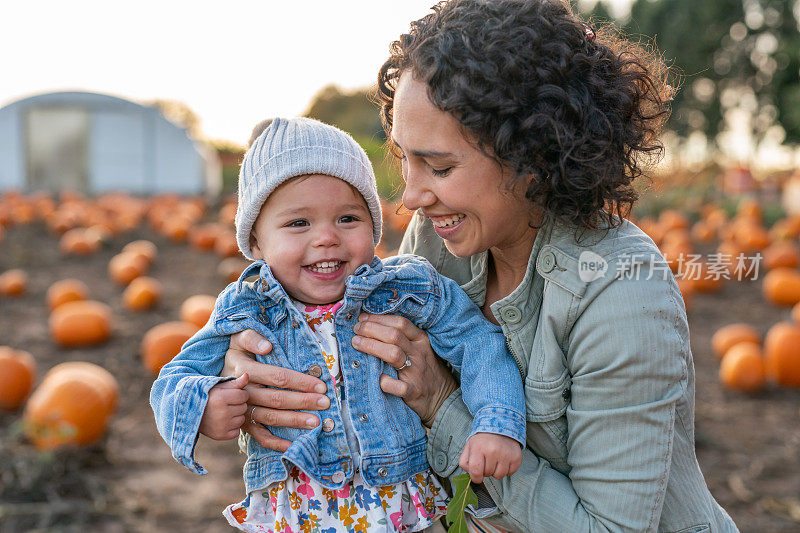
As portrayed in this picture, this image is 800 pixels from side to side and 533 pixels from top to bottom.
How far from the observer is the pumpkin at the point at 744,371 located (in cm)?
498

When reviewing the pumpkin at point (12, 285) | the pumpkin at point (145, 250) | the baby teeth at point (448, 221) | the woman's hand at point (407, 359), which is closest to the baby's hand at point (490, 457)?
the woman's hand at point (407, 359)

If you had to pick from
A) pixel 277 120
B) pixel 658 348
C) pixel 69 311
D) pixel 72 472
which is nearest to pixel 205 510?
pixel 72 472

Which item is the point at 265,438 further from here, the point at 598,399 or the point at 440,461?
the point at 598,399

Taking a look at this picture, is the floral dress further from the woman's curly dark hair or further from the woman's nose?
the woman's curly dark hair

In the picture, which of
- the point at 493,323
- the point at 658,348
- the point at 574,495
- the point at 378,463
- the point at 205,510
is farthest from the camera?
the point at 205,510

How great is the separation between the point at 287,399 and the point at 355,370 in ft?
0.64

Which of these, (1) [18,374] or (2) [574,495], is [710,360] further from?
(1) [18,374]

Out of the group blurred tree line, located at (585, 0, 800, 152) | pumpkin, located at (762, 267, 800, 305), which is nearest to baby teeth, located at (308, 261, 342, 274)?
pumpkin, located at (762, 267, 800, 305)

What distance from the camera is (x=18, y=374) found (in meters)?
4.68

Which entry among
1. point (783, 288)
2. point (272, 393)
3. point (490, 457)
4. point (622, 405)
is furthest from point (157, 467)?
point (783, 288)

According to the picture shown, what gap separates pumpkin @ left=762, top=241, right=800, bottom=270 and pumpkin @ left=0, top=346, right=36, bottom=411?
7.14m

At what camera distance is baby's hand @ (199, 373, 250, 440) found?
1760 millimetres

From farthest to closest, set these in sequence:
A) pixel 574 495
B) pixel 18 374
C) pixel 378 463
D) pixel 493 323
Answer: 1. pixel 18 374
2. pixel 493 323
3. pixel 378 463
4. pixel 574 495

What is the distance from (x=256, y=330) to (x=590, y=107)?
1040 mm
